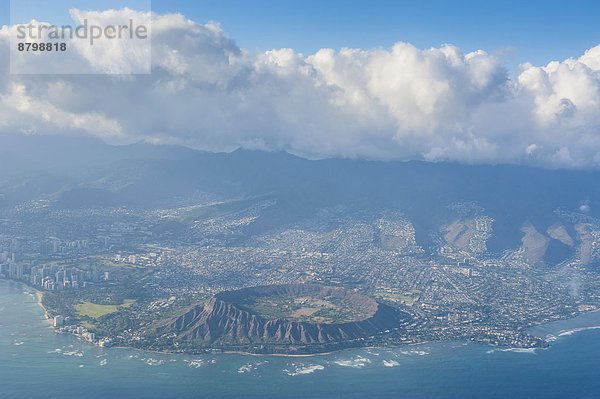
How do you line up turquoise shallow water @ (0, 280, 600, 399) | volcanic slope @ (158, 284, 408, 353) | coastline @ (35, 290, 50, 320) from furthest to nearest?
coastline @ (35, 290, 50, 320) → volcanic slope @ (158, 284, 408, 353) → turquoise shallow water @ (0, 280, 600, 399)

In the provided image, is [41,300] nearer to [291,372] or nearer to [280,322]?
[280,322]

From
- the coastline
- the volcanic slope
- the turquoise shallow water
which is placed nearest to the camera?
the turquoise shallow water

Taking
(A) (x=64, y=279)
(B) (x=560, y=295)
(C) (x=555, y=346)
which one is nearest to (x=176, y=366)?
(A) (x=64, y=279)

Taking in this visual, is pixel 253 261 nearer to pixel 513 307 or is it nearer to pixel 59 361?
pixel 513 307

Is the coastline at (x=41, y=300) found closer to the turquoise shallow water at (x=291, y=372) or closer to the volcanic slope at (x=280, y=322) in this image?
the turquoise shallow water at (x=291, y=372)

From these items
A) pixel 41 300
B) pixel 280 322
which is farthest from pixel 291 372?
pixel 41 300

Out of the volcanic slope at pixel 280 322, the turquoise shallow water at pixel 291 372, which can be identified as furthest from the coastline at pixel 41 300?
the volcanic slope at pixel 280 322

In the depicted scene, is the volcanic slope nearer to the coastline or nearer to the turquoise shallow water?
the turquoise shallow water

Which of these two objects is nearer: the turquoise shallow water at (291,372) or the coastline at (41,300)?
the turquoise shallow water at (291,372)

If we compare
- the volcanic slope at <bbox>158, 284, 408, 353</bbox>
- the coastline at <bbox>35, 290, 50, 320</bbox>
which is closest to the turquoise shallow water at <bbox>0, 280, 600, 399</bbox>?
the volcanic slope at <bbox>158, 284, 408, 353</bbox>
